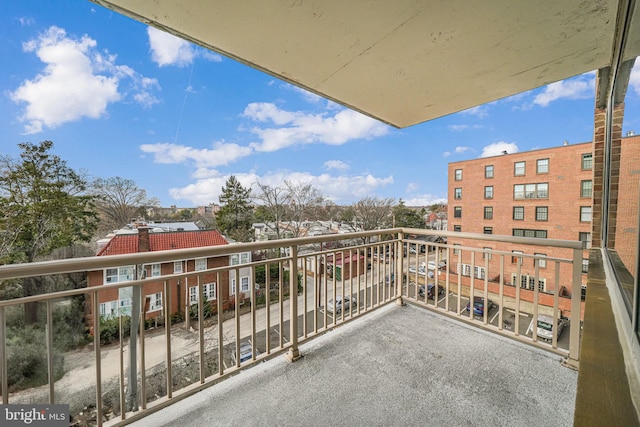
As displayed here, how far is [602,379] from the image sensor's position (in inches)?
23.3

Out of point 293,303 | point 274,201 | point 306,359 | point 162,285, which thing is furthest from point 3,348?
point 274,201

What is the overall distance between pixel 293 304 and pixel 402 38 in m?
1.85

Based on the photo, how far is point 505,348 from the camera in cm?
194

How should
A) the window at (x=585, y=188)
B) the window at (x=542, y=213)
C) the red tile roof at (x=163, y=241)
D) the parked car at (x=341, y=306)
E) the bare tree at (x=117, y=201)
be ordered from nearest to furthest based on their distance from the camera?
the parked car at (x=341, y=306) < the red tile roof at (x=163, y=241) < the bare tree at (x=117, y=201) < the window at (x=585, y=188) < the window at (x=542, y=213)

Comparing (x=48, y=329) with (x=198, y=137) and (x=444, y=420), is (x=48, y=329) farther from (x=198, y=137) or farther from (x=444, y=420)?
(x=198, y=137)

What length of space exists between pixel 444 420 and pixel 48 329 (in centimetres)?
198

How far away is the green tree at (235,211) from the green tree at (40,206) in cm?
369

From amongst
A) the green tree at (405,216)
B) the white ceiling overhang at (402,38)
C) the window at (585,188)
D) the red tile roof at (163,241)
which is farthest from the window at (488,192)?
the red tile roof at (163,241)

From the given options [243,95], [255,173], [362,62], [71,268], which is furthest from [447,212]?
[71,268]

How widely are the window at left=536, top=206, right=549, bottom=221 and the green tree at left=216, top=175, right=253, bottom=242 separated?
1188cm

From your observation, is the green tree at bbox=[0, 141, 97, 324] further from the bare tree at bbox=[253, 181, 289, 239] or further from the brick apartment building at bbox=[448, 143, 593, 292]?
the brick apartment building at bbox=[448, 143, 593, 292]

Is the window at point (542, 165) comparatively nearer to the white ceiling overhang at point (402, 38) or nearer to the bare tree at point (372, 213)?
the bare tree at point (372, 213)

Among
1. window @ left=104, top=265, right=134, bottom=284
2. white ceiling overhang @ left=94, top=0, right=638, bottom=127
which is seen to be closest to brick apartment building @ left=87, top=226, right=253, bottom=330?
window @ left=104, top=265, right=134, bottom=284

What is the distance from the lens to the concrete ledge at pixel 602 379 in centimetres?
48
